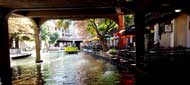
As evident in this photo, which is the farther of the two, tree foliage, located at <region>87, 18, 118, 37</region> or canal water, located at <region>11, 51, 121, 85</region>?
tree foliage, located at <region>87, 18, 118, 37</region>

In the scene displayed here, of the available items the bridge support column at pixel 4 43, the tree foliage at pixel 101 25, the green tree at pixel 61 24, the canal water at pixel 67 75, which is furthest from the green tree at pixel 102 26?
the bridge support column at pixel 4 43

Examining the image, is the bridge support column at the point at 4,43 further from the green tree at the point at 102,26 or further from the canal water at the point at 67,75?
the green tree at the point at 102,26

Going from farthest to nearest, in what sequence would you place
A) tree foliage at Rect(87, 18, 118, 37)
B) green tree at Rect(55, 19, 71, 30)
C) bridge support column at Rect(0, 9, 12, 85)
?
1. green tree at Rect(55, 19, 71, 30)
2. tree foliage at Rect(87, 18, 118, 37)
3. bridge support column at Rect(0, 9, 12, 85)

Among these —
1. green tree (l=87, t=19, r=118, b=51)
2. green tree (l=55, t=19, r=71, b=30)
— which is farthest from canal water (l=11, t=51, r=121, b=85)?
green tree (l=55, t=19, r=71, b=30)

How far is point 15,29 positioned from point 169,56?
30.5 metres

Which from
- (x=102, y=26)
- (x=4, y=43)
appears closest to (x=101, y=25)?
(x=102, y=26)

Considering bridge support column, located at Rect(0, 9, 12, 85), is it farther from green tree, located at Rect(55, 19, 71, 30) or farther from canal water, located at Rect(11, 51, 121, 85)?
green tree, located at Rect(55, 19, 71, 30)

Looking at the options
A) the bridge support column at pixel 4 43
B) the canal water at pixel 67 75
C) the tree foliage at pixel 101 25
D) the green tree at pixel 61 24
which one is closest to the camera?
the canal water at pixel 67 75

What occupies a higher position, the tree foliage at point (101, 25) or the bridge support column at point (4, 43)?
the tree foliage at point (101, 25)

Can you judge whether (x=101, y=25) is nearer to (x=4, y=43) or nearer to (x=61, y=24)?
(x=61, y=24)

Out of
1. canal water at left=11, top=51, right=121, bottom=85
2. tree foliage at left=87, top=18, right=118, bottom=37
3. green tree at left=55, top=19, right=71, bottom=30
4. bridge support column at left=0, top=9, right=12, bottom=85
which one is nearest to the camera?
canal water at left=11, top=51, right=121, bottom=85

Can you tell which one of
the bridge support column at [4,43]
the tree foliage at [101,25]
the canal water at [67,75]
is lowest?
the canal water at [67,75]

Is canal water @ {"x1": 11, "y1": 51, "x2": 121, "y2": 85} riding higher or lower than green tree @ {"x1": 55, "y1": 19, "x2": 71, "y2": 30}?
lower

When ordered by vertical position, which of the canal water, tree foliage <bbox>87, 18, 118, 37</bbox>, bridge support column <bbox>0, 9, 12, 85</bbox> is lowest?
the canal water
